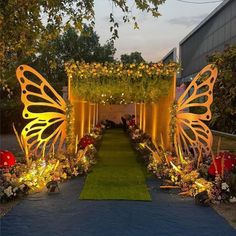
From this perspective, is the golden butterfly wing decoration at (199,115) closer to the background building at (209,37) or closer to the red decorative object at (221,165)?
the red decorative object at (221,165)

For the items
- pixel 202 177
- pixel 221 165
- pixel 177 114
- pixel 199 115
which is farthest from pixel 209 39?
pixel 221 165

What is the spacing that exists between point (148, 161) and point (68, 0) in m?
6.29

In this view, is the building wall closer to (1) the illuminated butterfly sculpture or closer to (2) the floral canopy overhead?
(2) the floral canopy overhead

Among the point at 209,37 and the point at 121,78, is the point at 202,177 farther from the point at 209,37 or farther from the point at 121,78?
the point at 209,37

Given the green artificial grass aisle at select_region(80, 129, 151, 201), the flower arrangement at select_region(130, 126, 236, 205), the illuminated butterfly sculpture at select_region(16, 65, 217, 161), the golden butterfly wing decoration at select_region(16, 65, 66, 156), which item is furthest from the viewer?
the golden butterfly wing decoration at select_region(16, 65, 66, 156)

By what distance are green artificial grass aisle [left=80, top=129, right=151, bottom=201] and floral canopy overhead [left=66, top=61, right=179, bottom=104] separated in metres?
2.18

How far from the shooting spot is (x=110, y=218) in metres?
6.57

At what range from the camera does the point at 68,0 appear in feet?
22.0

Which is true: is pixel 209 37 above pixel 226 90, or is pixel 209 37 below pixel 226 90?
above

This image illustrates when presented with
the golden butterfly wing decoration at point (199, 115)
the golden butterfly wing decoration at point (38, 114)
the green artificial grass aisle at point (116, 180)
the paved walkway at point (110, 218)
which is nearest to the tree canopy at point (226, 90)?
the golden butterfly wing decoration at point (199, 115)

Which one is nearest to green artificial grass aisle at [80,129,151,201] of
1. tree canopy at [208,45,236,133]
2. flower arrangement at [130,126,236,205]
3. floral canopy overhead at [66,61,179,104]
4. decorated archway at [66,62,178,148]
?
flower arrangement at [130,126,236,205]

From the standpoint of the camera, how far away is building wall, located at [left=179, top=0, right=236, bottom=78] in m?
36.7

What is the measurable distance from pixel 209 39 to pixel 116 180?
37387 mm

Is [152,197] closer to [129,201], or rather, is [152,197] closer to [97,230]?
[129,201]
